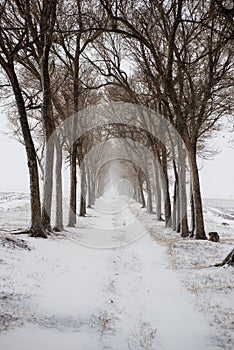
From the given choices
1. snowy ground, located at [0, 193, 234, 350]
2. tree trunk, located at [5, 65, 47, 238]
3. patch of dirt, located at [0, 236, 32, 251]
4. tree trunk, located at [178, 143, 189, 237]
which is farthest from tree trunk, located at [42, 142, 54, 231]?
tree trunk, located at [178, 143, 189, 237]

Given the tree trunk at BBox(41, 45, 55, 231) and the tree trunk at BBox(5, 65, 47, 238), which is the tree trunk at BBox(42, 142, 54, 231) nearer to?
the tree trunk at BBox(41, 45, 55, 231)

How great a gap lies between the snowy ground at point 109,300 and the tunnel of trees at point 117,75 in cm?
386

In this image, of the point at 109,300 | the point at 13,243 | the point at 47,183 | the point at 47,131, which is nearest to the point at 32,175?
the point at 47,183

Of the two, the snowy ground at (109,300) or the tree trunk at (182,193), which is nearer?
the snowy ground at (109,300)

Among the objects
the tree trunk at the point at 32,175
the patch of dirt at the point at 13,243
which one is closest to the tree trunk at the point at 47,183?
the tree trunk at the point at 32,175

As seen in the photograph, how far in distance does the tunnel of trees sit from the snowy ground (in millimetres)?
3865

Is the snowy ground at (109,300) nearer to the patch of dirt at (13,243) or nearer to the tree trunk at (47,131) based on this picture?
the patch of dirt at (13,243)

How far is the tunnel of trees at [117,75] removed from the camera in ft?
36.1

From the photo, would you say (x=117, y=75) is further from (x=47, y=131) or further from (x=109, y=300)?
(x=109, y=300)

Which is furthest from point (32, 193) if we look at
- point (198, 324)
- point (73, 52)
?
point (73, 52)

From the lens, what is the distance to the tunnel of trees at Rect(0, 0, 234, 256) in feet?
36.1

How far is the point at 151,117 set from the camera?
2109cm

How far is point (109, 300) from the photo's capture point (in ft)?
19.6

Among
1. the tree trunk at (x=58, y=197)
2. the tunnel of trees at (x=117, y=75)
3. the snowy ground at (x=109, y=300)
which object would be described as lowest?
the snowy ground at (x=109, y=300)
